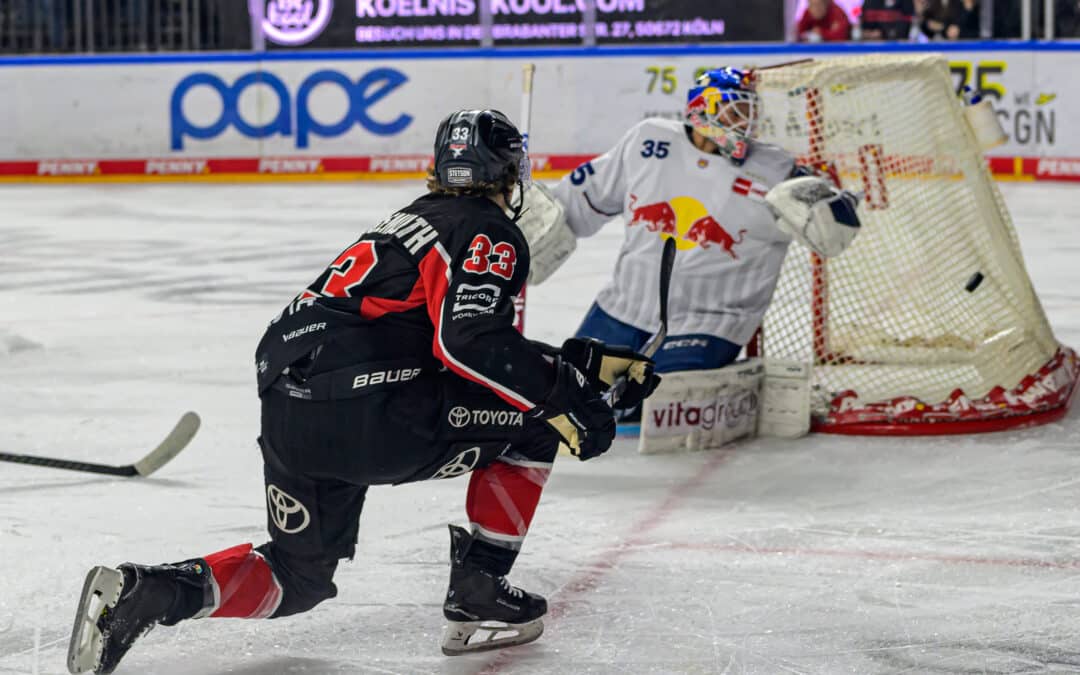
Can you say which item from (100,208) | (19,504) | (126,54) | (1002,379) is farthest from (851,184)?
(126,54)

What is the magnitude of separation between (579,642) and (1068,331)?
3.35 m

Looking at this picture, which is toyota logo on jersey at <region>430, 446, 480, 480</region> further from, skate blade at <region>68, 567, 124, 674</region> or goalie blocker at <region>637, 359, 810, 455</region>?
goalie blocker at <region>637, 359, 810, 455</region>

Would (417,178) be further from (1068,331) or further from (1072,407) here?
(1072,407)

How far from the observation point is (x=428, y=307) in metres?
2.30

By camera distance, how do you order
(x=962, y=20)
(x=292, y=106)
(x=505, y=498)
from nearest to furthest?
→ (x=505, y=498)
(x=962, y=20)
(x=292, y=106)

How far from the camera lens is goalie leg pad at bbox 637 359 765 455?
154 inches

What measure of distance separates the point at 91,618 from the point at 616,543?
1.22 m

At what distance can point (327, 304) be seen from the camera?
2.37m

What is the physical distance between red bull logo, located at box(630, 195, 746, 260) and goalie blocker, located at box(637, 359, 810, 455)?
0.31 metres

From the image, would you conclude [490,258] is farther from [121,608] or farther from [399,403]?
[121,608]

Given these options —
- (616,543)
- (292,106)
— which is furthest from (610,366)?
(292,106)

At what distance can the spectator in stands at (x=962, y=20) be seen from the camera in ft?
35.0

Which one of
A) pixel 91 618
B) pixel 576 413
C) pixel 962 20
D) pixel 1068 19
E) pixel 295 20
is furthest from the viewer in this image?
pixel 295 20

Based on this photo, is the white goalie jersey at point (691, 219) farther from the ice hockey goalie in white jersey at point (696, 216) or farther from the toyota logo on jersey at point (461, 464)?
the toyota logo on jersey at point (461, 464)
